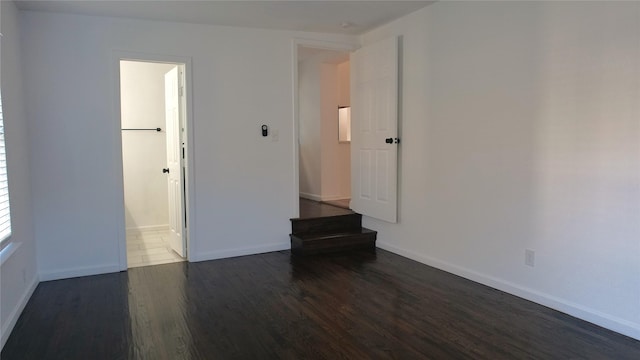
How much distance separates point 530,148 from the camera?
3293 millimetres

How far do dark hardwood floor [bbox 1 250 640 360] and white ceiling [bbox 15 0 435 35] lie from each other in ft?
7.82

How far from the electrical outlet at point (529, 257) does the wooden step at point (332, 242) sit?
75.9 inches

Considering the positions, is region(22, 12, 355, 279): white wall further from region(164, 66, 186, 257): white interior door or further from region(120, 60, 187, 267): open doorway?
region(120, 60, 187, 267): open doorway

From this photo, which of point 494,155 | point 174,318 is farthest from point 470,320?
point 174,318

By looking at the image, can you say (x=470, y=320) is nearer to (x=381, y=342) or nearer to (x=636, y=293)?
(x=381, y=342)

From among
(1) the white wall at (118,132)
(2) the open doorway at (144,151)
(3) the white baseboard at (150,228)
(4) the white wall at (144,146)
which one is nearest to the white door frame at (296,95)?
(1) the white wall at (118,132)

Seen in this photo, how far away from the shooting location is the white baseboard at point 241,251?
15.2ft

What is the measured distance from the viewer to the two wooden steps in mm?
4828

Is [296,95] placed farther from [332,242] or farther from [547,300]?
[547,300]

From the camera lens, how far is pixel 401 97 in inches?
180

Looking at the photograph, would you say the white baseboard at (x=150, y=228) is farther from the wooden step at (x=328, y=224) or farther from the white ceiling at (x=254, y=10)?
the white ceiling at (x=254, y=10)

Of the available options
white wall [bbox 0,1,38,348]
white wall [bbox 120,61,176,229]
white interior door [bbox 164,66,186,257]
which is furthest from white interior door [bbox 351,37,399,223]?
white wall [bbox 0,1,38,348]

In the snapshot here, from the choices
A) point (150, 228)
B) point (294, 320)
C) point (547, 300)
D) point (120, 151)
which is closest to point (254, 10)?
point (120, 151)

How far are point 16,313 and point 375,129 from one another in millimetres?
3539
